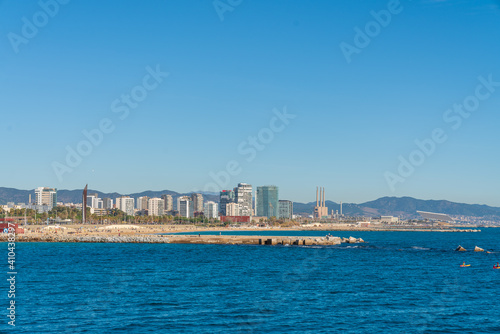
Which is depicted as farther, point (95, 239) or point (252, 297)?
point (95, 239)

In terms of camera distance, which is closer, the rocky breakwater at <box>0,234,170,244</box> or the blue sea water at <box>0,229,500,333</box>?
the blue sea water at <box>0,229,500,333</box>

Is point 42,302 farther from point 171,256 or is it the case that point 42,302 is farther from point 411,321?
point 171,256

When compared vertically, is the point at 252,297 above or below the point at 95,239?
below

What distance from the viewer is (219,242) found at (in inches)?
5084

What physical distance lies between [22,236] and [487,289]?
364ft

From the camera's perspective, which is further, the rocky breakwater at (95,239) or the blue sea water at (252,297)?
the rocky breakwater at (95,239)

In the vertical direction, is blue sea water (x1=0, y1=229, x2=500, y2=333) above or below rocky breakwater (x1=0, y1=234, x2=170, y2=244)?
below

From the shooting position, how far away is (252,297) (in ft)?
151

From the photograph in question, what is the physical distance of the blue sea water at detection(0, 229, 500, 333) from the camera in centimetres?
3600

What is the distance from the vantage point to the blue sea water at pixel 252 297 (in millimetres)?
36000

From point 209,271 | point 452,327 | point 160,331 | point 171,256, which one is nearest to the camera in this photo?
point 160,331

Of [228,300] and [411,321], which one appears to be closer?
[411,321]

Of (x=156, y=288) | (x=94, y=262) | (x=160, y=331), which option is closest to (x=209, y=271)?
(x=156, y=288)

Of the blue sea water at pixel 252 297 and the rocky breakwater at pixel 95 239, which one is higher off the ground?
the rocky breakwater at pixel 95 239
